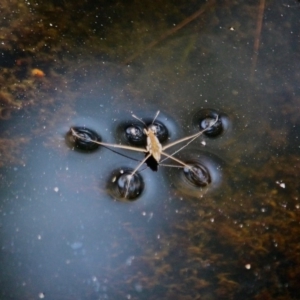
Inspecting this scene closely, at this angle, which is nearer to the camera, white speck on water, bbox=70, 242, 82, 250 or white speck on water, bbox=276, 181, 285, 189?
white speck on water, bbox=70, 242, 82, 250

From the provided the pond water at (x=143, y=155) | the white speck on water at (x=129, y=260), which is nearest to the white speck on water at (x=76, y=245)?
Answer: the pond water at (x=143, y=155)

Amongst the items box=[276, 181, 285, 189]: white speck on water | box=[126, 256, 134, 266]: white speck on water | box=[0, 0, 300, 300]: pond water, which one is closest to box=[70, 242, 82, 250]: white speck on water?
box=[0, 0, 300, 300]: pond water

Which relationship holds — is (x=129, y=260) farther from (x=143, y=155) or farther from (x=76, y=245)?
(x=143, y=155)

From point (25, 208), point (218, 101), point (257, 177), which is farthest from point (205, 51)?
point (25, 208)

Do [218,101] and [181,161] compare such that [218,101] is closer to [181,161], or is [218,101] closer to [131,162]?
[181,161]

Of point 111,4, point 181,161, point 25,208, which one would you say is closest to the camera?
point 25,208

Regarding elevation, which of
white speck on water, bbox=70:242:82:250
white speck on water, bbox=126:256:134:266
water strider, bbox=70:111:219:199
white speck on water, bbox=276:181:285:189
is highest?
water strider, bbox=70:111:219:199

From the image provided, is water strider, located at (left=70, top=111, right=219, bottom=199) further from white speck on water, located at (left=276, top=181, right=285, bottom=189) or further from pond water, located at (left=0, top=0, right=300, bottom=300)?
white speck on water, located at (left=276, top=181, right=285, bottom=189)

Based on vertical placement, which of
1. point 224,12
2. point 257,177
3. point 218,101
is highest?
point 224,12
